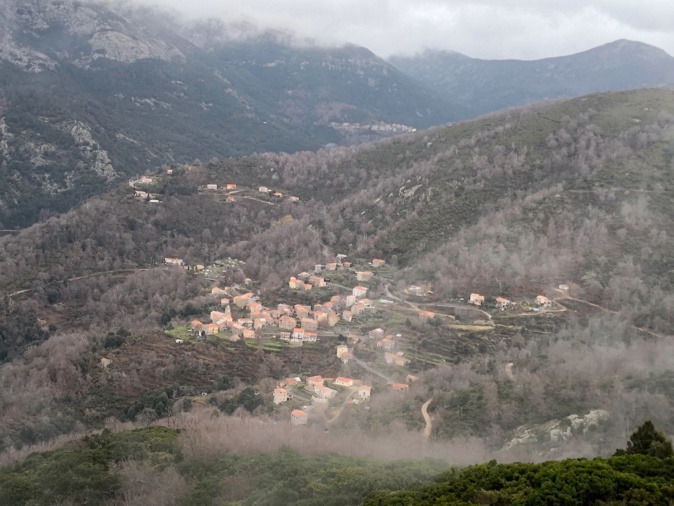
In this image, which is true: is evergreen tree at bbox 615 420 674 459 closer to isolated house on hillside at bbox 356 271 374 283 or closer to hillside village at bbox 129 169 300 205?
isolated house on hillside at bbox 356 271 374 283

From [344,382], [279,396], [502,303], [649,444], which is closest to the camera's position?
[649,444]

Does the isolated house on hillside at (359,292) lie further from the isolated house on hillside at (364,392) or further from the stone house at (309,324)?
the isolated house on hillside at (364,392)

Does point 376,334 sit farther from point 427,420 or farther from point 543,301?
point 427,420

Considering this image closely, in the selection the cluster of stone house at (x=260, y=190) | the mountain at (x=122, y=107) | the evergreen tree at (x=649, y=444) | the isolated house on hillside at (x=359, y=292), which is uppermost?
the mountain at (x=122, y=107)

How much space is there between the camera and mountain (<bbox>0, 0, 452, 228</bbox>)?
3521 inches

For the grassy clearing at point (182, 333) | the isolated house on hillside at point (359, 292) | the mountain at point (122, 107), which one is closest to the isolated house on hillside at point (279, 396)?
the grassy clearing at point (182, 333)

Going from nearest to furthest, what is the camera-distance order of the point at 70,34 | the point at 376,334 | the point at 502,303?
the point at 376,334 < the point at 502,303 < the point at 70,34

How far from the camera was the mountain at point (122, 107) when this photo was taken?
8944 centimetres

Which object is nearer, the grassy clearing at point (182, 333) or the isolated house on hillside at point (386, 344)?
the isolated house on hillside at point (386, 344)

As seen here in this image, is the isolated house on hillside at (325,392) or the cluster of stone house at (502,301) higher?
the cluster of stone house at (502,301)

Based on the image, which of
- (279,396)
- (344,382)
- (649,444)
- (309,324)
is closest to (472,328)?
(344,382)

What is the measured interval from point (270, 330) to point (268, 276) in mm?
11907

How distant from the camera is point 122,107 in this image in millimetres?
125750

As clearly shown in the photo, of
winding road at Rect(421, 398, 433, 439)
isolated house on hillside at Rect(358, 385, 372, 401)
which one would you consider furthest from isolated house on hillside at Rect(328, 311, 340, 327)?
winding road at Rect(421, 398, 433, 439)
